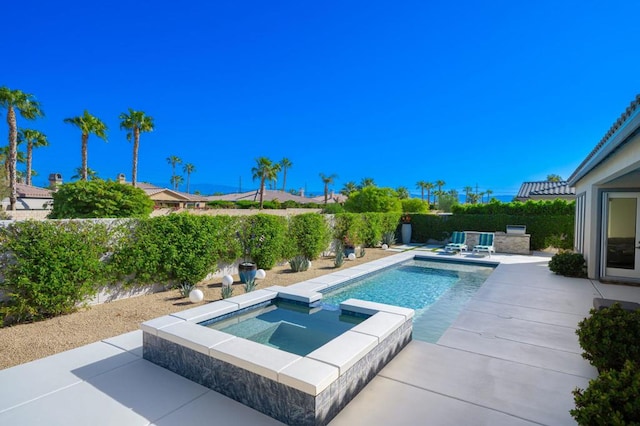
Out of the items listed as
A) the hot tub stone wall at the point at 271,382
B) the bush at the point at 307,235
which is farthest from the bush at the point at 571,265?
the hot tub stone wall at the point at 271,382

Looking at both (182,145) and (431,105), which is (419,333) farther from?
(182,145)

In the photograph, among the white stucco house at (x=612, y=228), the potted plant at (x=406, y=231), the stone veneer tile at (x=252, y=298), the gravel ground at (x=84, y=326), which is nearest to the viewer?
the gravel ground at (x=84, y=326)

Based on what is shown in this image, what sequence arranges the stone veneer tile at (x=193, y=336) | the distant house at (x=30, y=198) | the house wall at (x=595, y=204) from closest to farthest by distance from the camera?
the stone veneer tile at (x=193, y=336)
the house wall at (x=595, y=204)
the distant house at (x=30, y=198)

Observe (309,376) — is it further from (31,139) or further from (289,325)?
(31,139)

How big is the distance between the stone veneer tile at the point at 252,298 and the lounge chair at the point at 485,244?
12.0 m

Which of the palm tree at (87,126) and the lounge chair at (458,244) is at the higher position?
the palm tree at (87,126)

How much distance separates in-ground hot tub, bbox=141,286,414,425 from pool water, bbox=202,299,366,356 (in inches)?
9.1

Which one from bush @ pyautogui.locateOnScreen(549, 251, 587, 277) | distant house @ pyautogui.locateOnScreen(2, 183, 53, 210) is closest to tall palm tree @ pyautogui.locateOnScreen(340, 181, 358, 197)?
distant house @ pyautogui.locateOnScreen(2, 183, 53, 210)

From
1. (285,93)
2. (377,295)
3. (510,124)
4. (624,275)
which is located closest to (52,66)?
(285,93)

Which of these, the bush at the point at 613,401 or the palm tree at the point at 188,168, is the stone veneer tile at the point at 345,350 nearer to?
the bush at the point at 613,401

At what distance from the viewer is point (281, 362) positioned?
3506mm

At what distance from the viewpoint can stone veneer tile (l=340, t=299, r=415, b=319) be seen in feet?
17.8

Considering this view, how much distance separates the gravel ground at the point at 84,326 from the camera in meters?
4.93

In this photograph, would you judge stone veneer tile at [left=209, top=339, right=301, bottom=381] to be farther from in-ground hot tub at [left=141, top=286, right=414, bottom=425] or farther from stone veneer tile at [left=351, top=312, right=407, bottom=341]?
stone veneer tile at [left=351, top=312, right=407, bottom=341]
